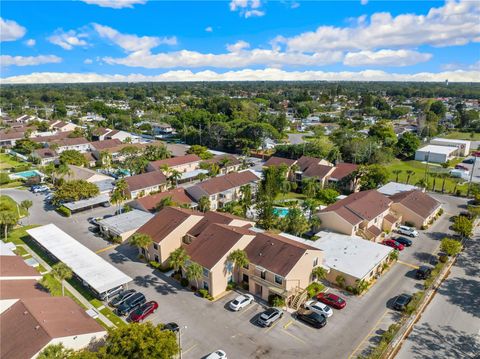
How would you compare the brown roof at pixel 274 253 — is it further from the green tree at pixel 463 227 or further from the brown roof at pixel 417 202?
the brown roof at pixel 417 202

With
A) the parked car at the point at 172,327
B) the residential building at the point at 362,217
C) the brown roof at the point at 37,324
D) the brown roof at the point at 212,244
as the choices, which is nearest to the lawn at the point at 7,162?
the brown roof at the point at 37,324

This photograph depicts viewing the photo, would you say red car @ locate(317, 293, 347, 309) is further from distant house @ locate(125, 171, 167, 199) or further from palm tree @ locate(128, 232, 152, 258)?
distant house @ locate(125, 171, 167, 199)

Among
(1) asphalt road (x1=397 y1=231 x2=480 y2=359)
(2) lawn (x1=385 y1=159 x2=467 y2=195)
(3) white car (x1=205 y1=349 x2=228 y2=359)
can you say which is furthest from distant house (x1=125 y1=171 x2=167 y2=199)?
(2) lawn (x1=385 y1=159 x2=467 y2=195)

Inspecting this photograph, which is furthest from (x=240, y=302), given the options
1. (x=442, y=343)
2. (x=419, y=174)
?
(x=419, y=174)

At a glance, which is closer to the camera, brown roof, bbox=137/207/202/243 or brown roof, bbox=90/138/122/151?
brown roof, bbox=137/207/202/243

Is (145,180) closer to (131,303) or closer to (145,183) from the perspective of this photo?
(145,183)

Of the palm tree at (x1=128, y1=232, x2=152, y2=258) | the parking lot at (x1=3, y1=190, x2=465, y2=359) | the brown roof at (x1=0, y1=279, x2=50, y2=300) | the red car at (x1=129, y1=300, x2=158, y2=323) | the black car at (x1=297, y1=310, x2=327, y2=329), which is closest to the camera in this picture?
the parking lot at (x1=3, y1=190, x2=465, y2=359)

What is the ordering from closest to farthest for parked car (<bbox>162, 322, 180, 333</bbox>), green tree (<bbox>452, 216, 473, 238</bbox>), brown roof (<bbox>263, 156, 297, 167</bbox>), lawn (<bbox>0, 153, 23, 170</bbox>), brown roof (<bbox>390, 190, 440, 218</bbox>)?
parked car (<bbox>162, 322, 180, 333</bbox>) → green tree (<bbox>452, 216, 473, 238</bbox>) → brown roof (<bbox>390, 190, 440, 218</bbox>) → brown roof (<bbox>263, 156, 297, 167</bbox>) → lawn (<bbox>0, 153, 23, 170</bbox>)
